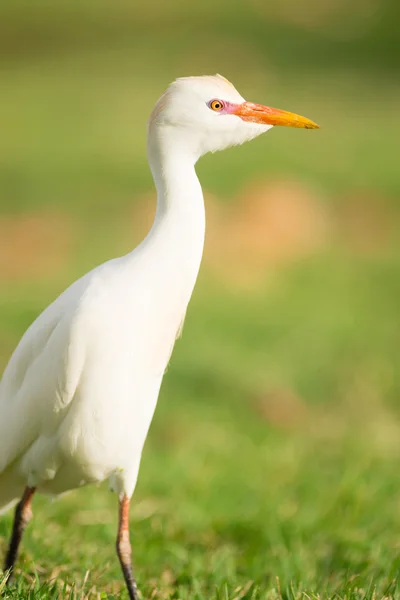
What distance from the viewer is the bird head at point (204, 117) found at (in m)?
2.97

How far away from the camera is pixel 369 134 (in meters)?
16.9

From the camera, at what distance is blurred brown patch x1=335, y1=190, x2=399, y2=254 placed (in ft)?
40.4

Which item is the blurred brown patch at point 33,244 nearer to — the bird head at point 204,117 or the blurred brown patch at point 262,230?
the blurred brown patch at point 262,230

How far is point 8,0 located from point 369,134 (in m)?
12.6

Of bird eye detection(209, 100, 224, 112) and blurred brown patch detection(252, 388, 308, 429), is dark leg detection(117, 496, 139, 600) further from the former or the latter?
blurred brown patch detection(252, 388, 308, 429)

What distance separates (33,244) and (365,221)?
169 inches

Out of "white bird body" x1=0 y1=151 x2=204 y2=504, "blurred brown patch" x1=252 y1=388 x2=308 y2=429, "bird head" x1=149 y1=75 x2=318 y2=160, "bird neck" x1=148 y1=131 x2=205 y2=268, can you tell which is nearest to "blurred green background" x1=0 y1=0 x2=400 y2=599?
"blurred brown patch" x1=252 y1=388 x2=308 y2=429


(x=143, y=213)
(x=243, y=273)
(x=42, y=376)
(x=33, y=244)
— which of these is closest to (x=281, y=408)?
(x=243, y=273)

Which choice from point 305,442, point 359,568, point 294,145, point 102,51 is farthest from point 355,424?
point 102,51

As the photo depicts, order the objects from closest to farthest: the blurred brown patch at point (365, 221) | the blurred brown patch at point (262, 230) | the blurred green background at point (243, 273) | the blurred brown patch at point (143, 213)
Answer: the blurred green background at point (243, 273) → the blurred brown patch at point (262, 230) → the blurred brown patch at point (143, 213) → the blurred brown patch at point (365, 221)

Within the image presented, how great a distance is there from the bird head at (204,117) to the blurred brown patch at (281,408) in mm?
4140

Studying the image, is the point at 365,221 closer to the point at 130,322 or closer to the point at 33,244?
the point at 33,244

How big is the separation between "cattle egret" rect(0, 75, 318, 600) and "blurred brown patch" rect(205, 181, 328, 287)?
7.47 m

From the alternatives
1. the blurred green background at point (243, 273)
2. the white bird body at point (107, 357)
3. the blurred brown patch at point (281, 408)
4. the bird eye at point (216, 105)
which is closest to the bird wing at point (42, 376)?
the white bird body at point (107, 357)
